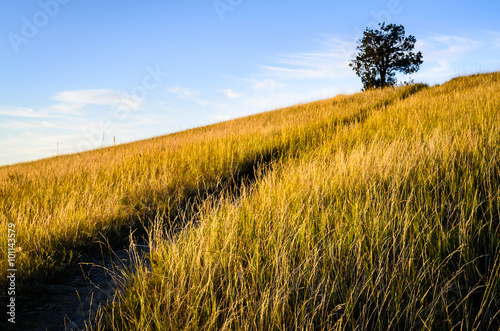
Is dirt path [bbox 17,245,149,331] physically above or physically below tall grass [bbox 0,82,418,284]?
below

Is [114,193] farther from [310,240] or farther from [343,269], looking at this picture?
[343,269]

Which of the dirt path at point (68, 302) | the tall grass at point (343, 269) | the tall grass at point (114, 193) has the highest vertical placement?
the tall grass at point (114, 193)

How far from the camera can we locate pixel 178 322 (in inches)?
67.5

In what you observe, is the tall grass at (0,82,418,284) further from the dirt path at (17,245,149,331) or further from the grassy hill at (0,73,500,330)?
the dirt path at (17,245,149,331)

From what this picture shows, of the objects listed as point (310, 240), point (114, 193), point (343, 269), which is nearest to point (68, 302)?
point (310, 240)

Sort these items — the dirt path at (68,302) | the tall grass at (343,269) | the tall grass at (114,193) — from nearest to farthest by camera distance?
the tall grass at (343,269)
the dirt path at (68,302)
the tall grass at (114,193)

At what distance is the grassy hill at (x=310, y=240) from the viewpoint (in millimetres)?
1658

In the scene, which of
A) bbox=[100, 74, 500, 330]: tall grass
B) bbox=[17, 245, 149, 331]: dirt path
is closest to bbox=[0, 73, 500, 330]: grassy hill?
bbox=[100, 74, 500, 330]: tall grass

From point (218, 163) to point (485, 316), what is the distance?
192 inches

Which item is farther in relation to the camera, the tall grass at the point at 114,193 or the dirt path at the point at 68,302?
the tall grass at the point at 114,193

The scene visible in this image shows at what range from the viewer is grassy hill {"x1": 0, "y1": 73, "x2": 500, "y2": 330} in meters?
1.66

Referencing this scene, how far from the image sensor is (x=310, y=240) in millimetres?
2172

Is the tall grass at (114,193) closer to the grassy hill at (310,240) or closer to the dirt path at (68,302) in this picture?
the grassy hill at (310,240)

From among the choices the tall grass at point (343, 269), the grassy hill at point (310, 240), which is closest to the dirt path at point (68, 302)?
the grassy hill at point (310, 240)
